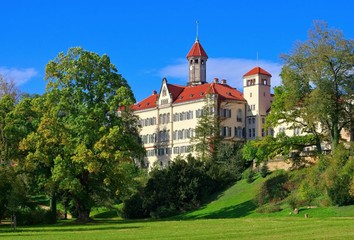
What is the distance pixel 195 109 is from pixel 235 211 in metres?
42.1

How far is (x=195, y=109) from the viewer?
105m

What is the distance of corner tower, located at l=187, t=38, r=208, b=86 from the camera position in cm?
11425

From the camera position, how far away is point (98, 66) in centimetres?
5900

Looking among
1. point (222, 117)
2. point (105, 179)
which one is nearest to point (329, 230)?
point (105, 179)

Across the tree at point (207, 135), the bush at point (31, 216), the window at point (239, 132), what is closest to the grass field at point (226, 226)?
the bush at point (31, 216)

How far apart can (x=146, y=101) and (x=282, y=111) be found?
48512 mm

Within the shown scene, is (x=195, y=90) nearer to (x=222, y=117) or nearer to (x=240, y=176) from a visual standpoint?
(x=222, y=117)

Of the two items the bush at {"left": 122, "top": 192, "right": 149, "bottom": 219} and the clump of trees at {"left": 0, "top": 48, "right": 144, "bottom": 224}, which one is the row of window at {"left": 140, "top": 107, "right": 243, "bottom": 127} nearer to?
the bush at {"left": 122, "top": 192, "right": 149, "bottom": 219}

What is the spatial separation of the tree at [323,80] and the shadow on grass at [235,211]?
10152 millimetres

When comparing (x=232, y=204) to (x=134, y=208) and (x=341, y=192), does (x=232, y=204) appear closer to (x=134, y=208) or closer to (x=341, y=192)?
(x=134, y=208)

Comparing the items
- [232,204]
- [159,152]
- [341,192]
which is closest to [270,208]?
[341,192]

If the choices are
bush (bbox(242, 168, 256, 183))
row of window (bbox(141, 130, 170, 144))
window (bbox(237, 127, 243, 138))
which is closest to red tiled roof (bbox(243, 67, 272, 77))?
window (bbox(237, 127, 243, 138))

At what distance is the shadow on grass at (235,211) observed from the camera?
62.9 meters

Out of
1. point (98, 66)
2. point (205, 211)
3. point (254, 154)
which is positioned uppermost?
point (98, 66)
